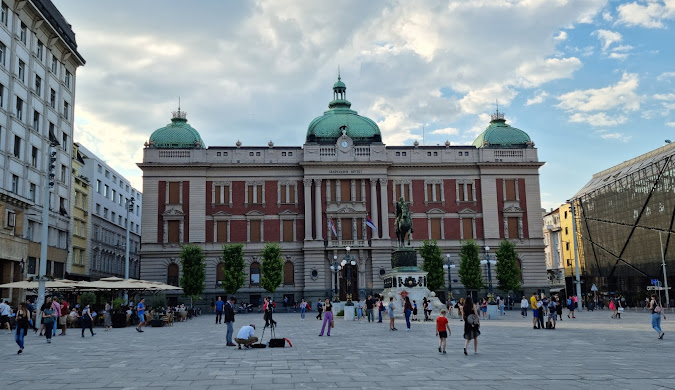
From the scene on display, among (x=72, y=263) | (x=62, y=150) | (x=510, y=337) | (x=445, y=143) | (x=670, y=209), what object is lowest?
(x=510, y=337)

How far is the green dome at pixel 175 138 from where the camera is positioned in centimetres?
6894

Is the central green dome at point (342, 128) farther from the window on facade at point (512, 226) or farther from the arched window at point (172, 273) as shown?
the arched window at point (172, 273)

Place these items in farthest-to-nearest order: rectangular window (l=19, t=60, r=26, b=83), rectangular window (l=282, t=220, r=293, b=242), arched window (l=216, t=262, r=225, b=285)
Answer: rectangular window (l=282, t=220, r=293, b=242) → arched window (l=216, t=262, r=225, b=285) → rectangular window (l=19, t=60, r=26, b=83)

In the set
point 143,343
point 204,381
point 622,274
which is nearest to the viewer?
point 204,381

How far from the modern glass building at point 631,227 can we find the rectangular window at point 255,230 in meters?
39.7

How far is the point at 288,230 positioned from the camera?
67.8 m

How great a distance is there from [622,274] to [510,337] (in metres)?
53.3

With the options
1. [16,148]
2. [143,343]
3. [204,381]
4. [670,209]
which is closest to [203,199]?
[16,148]

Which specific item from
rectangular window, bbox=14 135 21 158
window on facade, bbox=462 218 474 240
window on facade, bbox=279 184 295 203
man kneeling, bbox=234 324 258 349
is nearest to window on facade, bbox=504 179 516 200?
window on facade, bbox=462 218 474 240

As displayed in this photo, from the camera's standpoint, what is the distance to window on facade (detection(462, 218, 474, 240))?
226ft

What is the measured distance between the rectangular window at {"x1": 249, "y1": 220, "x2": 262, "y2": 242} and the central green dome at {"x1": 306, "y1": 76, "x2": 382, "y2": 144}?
38.5 ft

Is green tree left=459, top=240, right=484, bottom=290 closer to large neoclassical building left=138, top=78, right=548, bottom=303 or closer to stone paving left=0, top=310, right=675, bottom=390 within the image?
large neoclassical building left=138, top=78, right=548, bottom=303

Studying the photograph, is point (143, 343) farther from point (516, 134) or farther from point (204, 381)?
point (516, 134)

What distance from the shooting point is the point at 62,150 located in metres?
51.1
